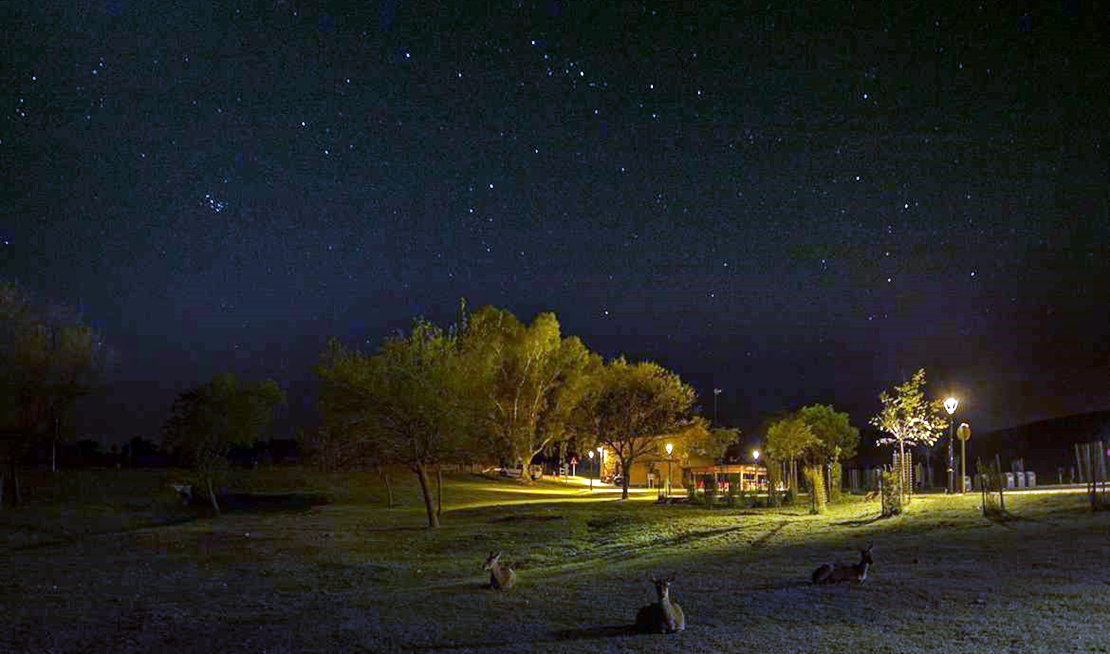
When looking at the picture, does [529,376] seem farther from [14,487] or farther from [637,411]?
[14,487]

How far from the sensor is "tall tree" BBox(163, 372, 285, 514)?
41956 millimetres

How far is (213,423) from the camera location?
4225cm

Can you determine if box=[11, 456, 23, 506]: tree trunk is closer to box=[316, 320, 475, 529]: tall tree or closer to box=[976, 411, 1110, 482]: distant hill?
box=[316, 320, 475, 529]: tall tree

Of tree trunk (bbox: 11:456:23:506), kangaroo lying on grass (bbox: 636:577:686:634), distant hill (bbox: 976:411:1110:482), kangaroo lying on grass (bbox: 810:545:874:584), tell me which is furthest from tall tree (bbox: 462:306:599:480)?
kangaroo lying on grass (bbox: 636:577:686:634)

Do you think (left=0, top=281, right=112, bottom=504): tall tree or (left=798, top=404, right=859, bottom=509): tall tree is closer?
(left=0, top=281, right=112, bottom=504): tall tree

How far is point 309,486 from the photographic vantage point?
172ft

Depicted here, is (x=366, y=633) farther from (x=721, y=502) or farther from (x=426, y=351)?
(x=721, y=502)

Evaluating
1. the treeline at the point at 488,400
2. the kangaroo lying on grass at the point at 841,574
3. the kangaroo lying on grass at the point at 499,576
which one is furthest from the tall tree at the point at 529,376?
the kangaroo lying on grass at the point at 841,574

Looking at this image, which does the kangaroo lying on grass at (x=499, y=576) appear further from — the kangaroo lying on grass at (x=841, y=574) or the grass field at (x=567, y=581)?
the kangaroo lying on grass at (x=841, y=574)

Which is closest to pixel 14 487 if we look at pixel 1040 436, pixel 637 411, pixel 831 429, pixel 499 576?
pixel 637 411

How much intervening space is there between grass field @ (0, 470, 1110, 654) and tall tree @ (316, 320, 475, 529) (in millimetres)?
2501

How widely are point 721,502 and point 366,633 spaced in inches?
1011

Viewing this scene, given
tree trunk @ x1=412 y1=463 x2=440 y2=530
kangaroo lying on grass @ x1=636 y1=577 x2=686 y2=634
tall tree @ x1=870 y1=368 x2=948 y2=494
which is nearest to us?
kangaroo lying on grass @ x1=636 y1=577 x2=686 y2=634

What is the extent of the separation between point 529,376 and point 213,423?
27797 mm
